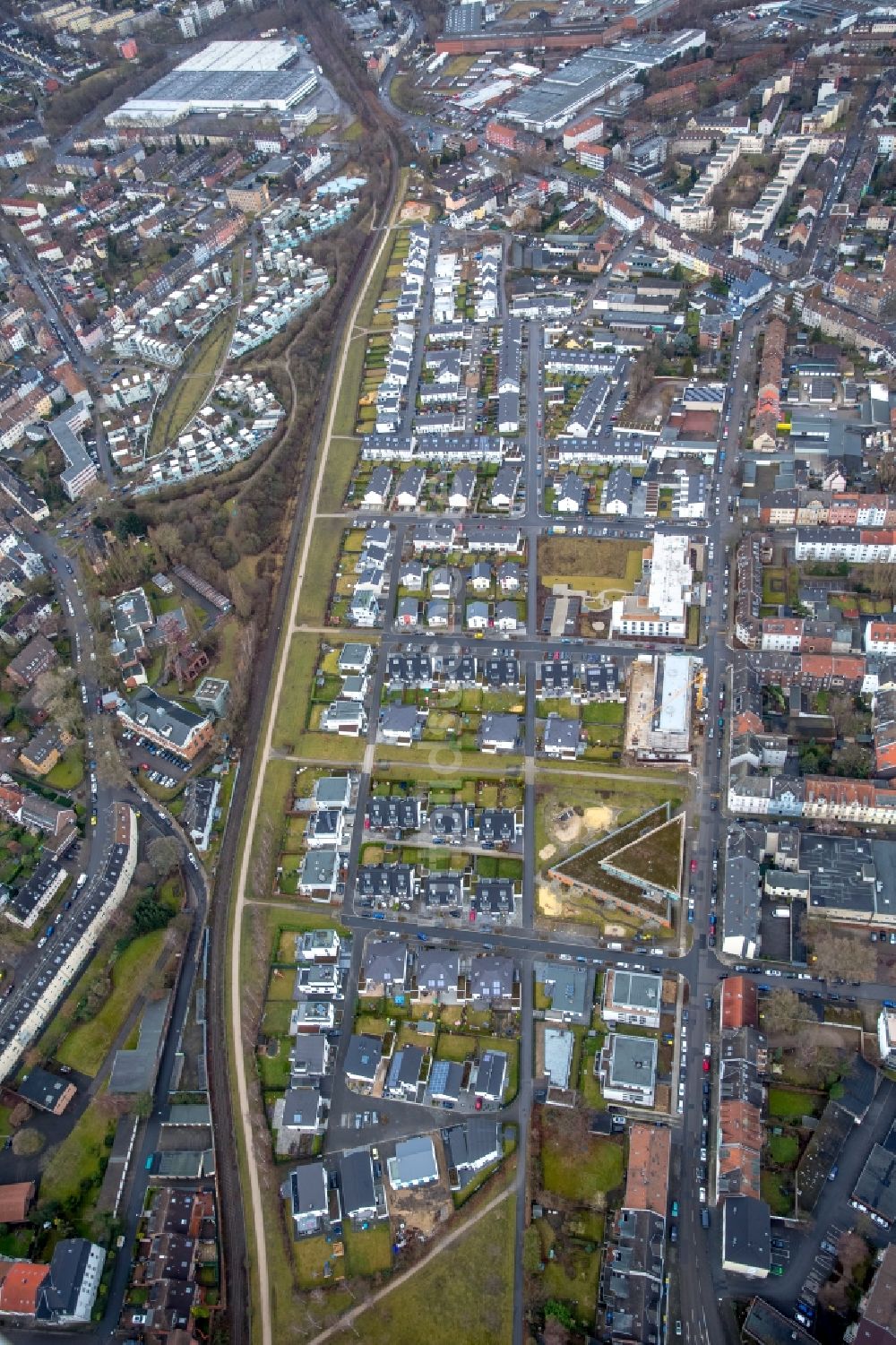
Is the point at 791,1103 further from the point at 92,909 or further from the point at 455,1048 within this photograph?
the point at 92,909

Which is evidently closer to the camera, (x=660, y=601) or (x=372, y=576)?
(x=660, y=601)

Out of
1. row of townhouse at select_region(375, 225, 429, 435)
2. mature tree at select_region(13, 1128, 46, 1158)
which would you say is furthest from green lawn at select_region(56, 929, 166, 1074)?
row of townhouse at select_region(375, 225, 429, 435)

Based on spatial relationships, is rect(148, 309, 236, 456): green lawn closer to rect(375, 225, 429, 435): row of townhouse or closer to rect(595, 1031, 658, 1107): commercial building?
rect(375, 225, 429, 435): row of townhouse

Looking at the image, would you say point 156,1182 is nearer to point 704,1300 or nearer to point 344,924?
Answer: point 344,924

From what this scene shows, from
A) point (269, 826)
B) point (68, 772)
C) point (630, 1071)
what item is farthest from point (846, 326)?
point (68, 772)

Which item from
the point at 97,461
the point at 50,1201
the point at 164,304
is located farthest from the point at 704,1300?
the point at 164,304

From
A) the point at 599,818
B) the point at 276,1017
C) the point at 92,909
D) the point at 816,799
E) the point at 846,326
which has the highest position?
the point at 846,326

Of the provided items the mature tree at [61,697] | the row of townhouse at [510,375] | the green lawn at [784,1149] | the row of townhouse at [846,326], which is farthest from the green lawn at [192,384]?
the green lawn at [784,1149]
